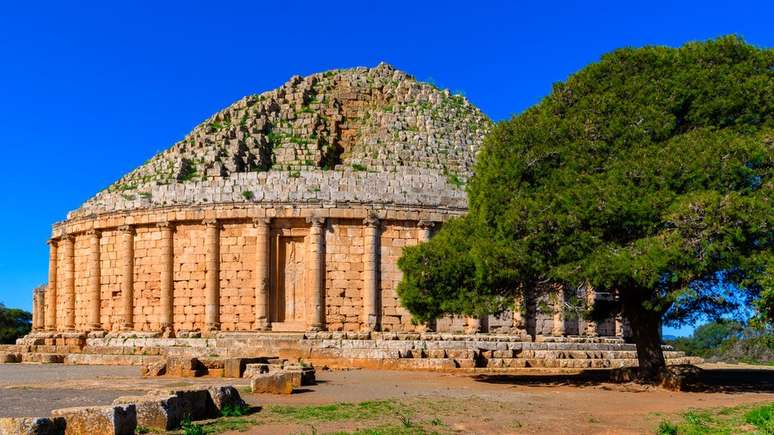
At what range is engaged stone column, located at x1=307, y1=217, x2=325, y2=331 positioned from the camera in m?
34.2

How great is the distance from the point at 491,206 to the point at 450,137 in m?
17.9

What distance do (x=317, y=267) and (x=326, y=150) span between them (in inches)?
321

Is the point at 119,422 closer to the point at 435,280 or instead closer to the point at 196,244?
the point at 435,280

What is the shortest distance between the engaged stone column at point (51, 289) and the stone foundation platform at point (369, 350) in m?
5.25

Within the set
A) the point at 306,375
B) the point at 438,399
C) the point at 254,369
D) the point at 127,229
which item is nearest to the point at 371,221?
the point at 127,229

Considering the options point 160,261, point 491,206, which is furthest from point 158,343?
point 491,206

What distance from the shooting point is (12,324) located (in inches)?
2960

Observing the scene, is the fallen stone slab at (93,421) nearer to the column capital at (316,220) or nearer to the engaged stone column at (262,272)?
the engaged stone column at (262,272)

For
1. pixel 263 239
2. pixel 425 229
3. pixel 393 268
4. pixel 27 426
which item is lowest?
pixel 27 426

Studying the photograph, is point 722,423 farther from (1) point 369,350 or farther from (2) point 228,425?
(1) point 369,350

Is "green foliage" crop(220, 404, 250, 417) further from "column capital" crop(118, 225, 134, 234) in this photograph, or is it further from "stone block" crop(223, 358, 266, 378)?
"column capital" crop(118, 225, 134, 234)

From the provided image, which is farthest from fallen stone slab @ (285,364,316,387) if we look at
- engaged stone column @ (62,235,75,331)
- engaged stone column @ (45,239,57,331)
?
engaged stone column @ (45,239,57,331)

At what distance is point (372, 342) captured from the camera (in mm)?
31344

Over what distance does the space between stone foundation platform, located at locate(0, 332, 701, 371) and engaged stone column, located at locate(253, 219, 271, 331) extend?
115cm
